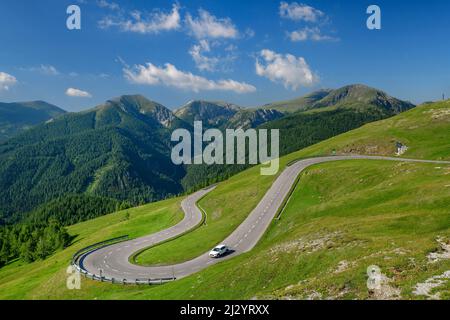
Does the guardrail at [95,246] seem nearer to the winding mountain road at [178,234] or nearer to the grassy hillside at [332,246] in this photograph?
the winding mountain road at [178,234]

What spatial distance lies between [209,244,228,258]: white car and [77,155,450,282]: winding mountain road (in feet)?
2.91

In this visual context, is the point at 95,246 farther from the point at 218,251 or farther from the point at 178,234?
the point at 218,251

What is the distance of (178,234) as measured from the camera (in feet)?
266

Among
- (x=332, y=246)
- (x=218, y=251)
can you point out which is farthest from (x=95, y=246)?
(x=332, y=246)

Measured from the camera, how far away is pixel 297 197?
8169 centimetres

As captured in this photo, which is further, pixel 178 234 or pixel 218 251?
pixel 178 234

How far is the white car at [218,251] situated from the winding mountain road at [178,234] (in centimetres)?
89

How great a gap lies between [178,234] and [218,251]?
2286cm

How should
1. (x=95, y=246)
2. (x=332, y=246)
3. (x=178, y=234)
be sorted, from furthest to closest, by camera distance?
(x=178, y=234) < (x=95, y=246) < (x=332, y=246)

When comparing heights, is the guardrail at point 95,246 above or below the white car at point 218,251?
below

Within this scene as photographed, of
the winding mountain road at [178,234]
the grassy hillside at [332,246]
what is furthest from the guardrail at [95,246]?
the grassy hillside at [332,246]

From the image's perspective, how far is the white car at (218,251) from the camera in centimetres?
6009

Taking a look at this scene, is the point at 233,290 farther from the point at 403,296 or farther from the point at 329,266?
the point at 403,296

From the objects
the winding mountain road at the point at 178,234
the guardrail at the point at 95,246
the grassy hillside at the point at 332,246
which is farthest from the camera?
the guardrail at the point at 95,246
